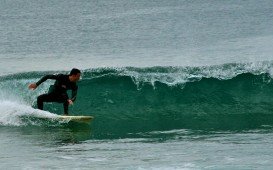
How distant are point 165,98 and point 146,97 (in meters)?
0.53

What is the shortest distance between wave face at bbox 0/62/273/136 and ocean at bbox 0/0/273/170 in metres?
0.03

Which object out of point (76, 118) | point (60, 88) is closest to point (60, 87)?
point (60, 88)

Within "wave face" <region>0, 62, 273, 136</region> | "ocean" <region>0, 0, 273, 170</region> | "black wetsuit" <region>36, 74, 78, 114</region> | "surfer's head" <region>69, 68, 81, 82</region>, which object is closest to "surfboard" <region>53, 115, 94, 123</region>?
"ocean" <region>0, 0, 273, 170</region>

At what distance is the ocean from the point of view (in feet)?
39.3

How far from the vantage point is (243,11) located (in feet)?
147

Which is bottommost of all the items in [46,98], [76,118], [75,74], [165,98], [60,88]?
[76,118]

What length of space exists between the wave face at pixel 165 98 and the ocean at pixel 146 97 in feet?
0.09

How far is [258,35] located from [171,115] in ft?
51.7

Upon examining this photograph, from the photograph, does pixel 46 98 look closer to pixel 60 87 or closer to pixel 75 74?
pixel 60 87

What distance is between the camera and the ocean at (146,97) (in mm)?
11984

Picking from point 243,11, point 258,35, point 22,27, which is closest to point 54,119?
point 258,35

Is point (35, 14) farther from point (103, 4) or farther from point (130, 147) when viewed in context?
point (130, 147)

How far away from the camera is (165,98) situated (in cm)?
1858

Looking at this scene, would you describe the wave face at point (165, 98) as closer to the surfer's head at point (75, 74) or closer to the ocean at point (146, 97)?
the ocean at point (146, 97)
